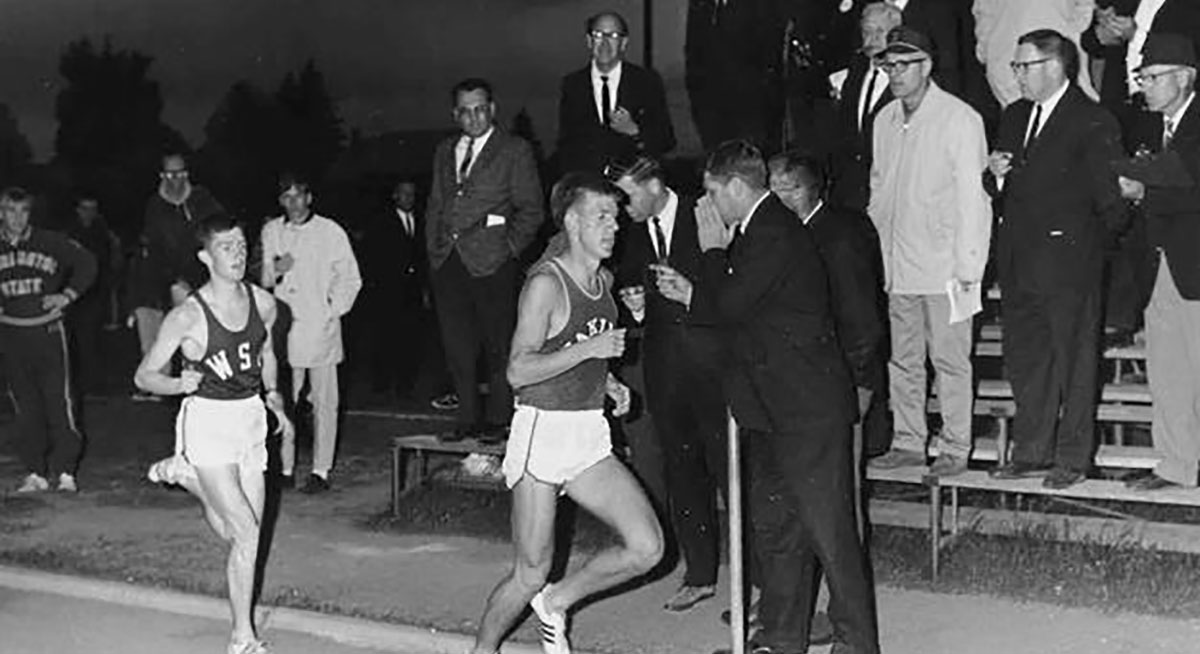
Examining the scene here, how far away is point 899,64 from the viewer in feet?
30.3

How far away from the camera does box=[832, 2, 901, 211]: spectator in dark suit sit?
32.6ft

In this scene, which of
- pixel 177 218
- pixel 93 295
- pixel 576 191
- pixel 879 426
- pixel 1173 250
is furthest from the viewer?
pixel 93 295

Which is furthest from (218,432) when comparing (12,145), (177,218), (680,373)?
(12,145)

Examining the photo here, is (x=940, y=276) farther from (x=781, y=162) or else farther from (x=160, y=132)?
(x=160, y=132)

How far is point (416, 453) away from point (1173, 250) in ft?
18.1

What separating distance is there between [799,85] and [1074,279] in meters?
2.81

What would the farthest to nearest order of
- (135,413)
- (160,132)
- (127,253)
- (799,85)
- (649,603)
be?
(160,132), (127,253), (135,413), (799,85), (649,603)

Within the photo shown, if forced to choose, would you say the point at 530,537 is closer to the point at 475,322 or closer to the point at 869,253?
the point at 869,253

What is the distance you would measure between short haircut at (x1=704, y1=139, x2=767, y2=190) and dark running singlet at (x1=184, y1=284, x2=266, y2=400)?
2.32m

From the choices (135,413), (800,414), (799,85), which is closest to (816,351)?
(800,414)

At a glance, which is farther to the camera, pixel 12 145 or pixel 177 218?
pixel 12 145

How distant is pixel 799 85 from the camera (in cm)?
1088

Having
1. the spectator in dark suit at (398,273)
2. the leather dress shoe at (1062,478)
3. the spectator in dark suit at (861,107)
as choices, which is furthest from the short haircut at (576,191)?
the spectator in dark suit at (398,273)

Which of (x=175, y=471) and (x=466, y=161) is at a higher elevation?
(x=466, y=161)
